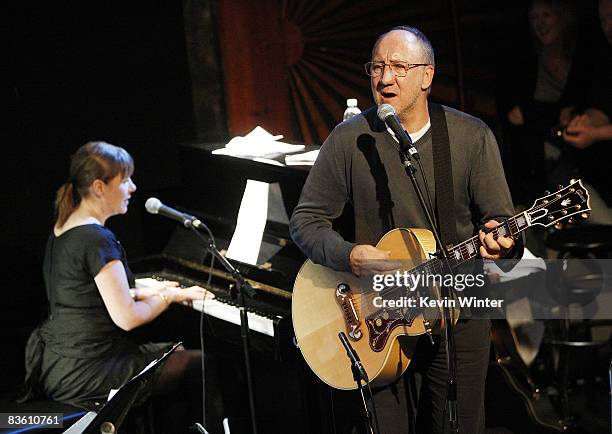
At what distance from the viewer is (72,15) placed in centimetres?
661

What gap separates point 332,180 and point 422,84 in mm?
539

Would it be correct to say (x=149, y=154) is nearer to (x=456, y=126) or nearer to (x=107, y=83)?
(x=107, y=83)

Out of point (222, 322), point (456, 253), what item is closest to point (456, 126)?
point (456, 253)

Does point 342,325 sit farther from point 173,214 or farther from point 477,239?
point 173,214

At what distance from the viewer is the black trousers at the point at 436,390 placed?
11.7ft

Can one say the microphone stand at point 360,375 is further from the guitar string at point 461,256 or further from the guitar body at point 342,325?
the guitar string at point 461,256

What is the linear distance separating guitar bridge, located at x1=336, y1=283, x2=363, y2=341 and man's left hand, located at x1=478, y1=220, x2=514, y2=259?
2.29ft

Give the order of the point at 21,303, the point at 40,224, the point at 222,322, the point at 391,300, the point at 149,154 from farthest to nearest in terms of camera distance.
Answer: the point at 149,154 < the point at 40,224 < the point at 21,303 < the point at 222,322 < the point at 391,300

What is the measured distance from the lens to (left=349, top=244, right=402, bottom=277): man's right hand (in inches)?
140

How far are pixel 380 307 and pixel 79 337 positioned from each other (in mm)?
1839

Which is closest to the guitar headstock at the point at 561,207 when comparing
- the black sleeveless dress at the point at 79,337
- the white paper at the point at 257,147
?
the white paper at the point at 257,147

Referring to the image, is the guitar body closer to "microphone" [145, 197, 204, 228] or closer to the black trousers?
the black trousers

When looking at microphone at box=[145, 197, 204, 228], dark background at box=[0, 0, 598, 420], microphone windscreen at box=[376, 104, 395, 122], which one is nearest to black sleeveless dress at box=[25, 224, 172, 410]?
microphone at box=[145, 197, 204, 228]

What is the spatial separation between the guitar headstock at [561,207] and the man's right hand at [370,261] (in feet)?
1.98
